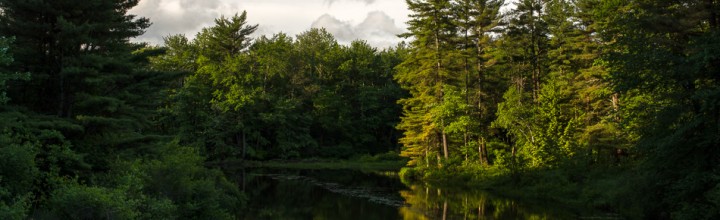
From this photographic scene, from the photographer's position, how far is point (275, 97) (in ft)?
201

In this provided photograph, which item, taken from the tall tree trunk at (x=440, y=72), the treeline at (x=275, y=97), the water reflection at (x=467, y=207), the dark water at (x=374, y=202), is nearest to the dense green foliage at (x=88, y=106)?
the dark water at (x=374, y=202)

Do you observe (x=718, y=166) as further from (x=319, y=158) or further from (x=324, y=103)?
(x=324, y=103)

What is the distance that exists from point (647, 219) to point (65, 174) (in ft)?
67.5

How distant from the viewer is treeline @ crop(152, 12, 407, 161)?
56750 millimetres

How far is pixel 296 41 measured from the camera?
7781cm

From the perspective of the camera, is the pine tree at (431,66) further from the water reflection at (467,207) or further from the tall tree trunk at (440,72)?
the water reflection at (467,207)

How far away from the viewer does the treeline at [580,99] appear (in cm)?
1633

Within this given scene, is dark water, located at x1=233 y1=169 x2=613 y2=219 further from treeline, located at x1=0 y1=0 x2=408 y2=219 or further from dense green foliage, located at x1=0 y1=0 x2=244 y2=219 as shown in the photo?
dense green foliage, located at x1=0 y1=0 x2=244 y2=219

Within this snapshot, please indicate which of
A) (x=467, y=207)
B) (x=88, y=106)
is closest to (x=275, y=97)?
(x=467, y=207)

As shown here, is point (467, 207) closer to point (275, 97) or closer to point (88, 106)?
point (88, 106)

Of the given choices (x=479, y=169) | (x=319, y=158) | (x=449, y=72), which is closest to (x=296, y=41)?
→ (x=319, y=158)

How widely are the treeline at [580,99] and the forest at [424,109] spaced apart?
103mm

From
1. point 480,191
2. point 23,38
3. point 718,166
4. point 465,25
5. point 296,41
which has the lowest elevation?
point 480,191

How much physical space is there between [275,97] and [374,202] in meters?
34.7
